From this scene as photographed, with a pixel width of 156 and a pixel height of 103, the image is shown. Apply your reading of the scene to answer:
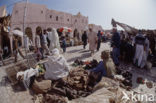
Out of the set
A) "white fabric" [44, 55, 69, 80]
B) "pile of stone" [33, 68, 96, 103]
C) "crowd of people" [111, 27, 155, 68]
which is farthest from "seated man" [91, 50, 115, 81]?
"crowd of people" [111, 27, 155, 68]

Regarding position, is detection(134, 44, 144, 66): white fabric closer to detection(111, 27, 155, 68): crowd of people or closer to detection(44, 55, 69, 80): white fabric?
detection(111, 27, 155, 68): crowd of people

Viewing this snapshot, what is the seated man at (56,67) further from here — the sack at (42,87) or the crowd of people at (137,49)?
the crowd of people at (137,49)

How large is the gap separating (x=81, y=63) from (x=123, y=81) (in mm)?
2086

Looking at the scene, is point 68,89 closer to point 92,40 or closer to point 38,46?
point 38,46

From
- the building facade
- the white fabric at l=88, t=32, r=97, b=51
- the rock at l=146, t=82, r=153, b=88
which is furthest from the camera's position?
the building facade

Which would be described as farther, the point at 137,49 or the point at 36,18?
the point at 36,18

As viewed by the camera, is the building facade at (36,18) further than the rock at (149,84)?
Yes

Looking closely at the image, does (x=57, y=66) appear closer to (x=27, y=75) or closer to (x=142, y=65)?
(x=27, y=75)

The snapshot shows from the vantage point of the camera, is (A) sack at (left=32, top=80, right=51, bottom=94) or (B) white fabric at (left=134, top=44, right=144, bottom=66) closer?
(A) sack at (left=32, top=80, right=51, bottom=94)

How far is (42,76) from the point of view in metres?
3.42

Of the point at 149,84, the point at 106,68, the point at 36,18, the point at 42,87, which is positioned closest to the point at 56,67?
the point at 42,87

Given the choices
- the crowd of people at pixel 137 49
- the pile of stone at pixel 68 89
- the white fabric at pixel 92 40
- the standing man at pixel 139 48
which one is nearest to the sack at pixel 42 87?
the pile of stone at pixel 68 89

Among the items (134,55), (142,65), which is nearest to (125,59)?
(134,55)

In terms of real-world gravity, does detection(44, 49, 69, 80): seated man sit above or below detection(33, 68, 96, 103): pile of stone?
above
